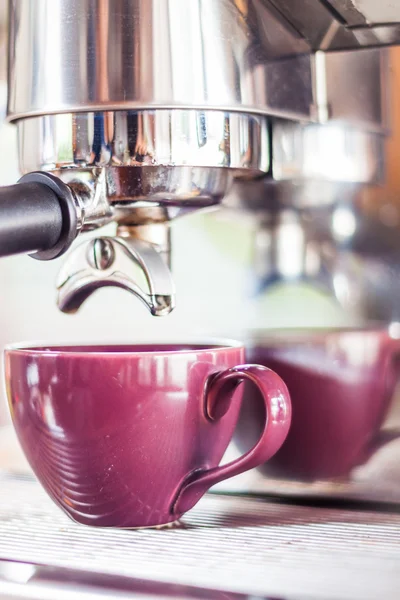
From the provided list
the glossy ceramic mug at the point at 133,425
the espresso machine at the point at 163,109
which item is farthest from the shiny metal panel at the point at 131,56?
the glossy ceramic mug at the point at 133,425

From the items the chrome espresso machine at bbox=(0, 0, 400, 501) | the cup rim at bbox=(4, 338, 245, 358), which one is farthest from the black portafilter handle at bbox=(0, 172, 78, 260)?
the cup rim at bbox=(4, 338, 245, 358)

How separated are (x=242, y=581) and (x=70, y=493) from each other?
0.11m

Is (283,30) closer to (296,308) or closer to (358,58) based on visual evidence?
(358,58)

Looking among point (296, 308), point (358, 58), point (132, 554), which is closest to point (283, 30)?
point (358, 58)

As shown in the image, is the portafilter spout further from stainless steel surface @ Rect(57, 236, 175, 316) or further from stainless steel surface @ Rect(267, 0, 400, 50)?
stainless steel surface @ Rect(267, 0, 400, 50)

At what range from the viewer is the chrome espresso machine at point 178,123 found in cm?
38

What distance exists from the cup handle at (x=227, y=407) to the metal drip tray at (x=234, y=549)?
17 mm

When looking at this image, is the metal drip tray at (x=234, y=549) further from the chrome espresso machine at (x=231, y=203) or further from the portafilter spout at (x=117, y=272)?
the portafilter spout at (x=117, y=272)

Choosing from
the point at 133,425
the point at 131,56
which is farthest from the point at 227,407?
the point at 131,56

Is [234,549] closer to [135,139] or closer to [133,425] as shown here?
→ [133,425]

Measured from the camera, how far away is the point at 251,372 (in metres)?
0.39

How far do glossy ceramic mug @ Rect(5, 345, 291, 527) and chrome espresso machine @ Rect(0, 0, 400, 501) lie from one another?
45mm

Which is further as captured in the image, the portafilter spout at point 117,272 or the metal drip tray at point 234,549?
the portafilter spout at point 117,272

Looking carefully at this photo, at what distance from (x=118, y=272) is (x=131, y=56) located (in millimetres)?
Result: 102
